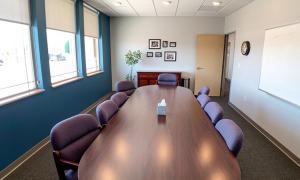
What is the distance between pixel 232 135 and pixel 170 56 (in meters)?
5.31

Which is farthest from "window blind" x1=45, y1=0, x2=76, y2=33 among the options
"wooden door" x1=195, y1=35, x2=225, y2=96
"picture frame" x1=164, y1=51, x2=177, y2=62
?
"wooden door" x1=195, y1=35, x2=225, y2=96

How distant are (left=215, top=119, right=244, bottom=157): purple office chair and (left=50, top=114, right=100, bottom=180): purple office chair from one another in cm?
115

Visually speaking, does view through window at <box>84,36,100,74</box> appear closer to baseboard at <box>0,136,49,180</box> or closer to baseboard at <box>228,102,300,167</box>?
baseboard at <box>0,136,49,180</box>

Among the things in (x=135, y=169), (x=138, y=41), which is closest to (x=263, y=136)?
(x=135, y=169)

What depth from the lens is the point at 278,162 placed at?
2.70 meters

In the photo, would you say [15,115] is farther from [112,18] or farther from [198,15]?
[198,15]

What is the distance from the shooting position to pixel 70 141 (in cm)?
166

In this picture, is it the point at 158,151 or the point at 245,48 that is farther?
the point at 245,48

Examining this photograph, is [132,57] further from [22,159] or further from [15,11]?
[22,159]

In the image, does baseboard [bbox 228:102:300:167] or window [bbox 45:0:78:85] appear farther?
window [bbox 45:0:78:85]

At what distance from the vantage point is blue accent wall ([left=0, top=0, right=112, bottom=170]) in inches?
95.2

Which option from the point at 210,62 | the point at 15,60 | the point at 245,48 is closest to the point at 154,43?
the point at 210,62

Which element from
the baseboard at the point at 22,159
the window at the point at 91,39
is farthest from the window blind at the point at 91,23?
the baseboard at the point at 22,159

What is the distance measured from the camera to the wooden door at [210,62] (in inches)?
249
